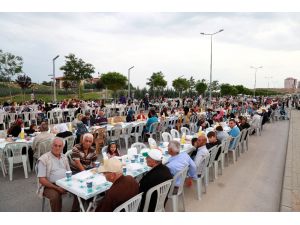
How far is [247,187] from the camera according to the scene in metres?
5.00

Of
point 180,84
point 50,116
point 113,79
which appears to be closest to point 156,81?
point 180,84

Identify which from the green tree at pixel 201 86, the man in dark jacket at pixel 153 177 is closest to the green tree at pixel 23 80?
the man in dark jacket at pixel 153 177

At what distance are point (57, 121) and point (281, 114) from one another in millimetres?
15030

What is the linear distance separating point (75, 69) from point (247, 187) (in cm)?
1685

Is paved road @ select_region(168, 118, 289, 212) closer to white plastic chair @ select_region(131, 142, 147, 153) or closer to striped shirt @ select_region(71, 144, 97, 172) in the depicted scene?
white plastic chair @ select_region(131, 142, 147, 153)

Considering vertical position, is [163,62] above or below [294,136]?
above

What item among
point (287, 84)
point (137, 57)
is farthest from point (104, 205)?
point (287, 84)

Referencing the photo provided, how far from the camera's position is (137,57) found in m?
22.5

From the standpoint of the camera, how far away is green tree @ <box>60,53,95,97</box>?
61.8 feet

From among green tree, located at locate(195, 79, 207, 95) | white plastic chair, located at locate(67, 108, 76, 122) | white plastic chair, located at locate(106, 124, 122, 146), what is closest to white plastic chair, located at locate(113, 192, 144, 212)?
white plastic chair, located at locate(106, 124, 122, 146)

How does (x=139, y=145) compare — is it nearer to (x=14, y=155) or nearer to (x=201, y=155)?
(x=201, y=155)

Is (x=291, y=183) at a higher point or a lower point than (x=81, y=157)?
lower

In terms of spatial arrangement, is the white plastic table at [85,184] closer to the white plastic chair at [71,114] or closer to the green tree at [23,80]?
the white plastic chair at [71,114]

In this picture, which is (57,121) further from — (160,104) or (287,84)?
(287,84)
